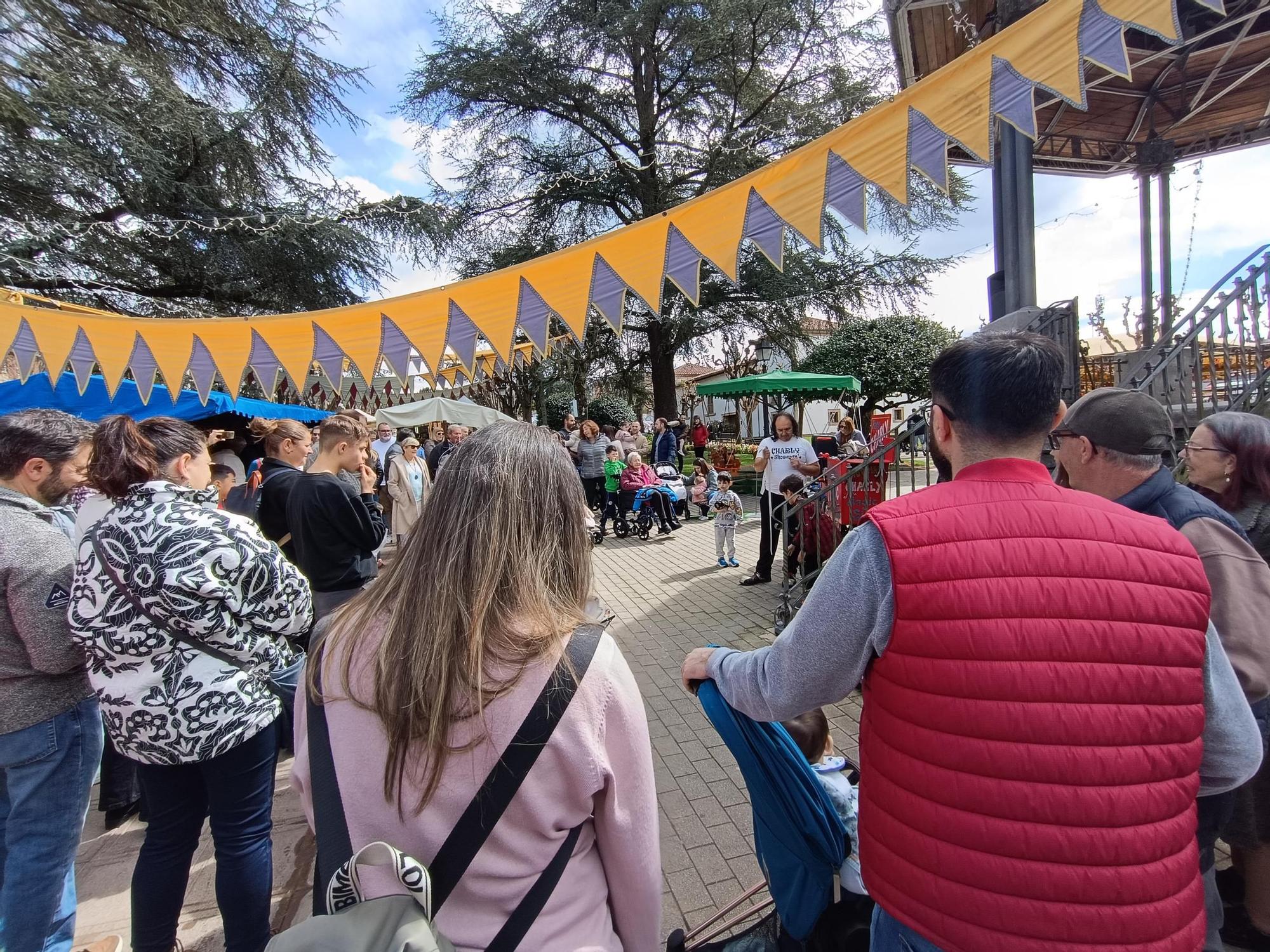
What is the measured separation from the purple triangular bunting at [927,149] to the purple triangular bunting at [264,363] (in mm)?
4247

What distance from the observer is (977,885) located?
39.1 inches

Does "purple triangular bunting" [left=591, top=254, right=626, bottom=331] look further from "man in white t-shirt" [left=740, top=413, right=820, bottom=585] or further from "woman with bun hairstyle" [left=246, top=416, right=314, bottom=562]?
"man in white t-shirt" [left=740, top=413, right=820, bottom=585]

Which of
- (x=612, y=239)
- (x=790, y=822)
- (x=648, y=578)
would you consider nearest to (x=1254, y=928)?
(x=790, y=822)

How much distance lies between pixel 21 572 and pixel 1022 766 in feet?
9.07

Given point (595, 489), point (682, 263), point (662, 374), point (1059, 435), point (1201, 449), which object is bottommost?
point (595, 489)

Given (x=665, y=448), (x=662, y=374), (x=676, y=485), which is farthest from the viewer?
(x=662, y=374)

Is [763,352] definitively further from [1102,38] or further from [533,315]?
[1102,38]

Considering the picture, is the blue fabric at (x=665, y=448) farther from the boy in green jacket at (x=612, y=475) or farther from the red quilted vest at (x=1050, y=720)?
the red quilted vest at (x=1050, y=720)

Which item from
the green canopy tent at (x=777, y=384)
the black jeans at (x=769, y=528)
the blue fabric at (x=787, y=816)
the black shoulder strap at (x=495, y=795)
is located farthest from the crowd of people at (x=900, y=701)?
the green canopy tent at (x=777, y=384)

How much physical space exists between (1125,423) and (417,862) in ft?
6.54

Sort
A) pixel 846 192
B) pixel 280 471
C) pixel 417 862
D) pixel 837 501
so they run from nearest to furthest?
pixel 417 862
pixel 846 192
pixel 280 471
pixel 837 501

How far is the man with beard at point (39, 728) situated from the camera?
1.86m

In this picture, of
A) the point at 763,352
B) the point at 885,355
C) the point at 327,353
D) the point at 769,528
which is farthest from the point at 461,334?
the point at 885,355

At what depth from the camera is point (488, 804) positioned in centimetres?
92
